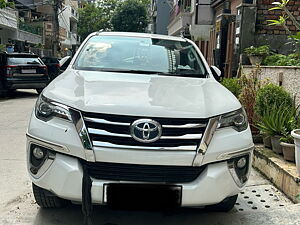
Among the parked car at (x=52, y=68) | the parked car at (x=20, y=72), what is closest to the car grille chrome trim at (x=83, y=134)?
the parked car at (x=20, y=72)

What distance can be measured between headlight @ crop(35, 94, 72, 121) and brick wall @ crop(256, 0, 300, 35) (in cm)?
716

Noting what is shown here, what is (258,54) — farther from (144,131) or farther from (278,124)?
(144,131)

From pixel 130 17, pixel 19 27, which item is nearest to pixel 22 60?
pixel 19 27

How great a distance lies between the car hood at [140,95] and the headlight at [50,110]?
0.05 meters

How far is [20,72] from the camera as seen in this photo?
1145cm

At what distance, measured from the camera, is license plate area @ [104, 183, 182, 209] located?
2.49 meters

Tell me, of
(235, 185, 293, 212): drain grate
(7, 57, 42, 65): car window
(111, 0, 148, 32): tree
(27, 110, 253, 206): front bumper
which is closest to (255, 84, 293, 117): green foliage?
(235, 185, 293, 212): drain grate

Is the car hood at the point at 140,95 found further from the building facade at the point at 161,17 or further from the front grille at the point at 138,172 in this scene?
the building facade at the point at 161,17

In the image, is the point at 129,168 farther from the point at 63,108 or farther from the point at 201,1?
the point at 201,1

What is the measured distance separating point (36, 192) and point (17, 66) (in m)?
9.26

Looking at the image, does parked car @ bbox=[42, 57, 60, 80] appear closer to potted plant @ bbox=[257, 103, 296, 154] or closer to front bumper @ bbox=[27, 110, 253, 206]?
potted plant @ bbox=[257, 103, 296, 154]

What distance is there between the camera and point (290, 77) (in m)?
5.02

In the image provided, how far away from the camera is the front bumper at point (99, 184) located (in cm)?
249

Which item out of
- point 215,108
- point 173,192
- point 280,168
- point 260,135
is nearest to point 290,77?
point 260,135
